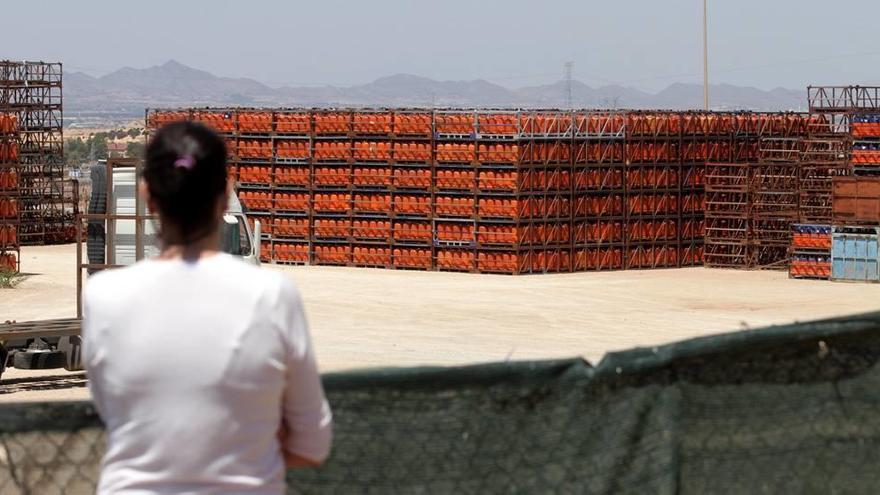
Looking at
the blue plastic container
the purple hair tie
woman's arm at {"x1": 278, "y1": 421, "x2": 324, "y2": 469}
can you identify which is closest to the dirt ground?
the blue plastic container

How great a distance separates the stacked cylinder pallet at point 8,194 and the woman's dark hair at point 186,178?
A: 38180mm

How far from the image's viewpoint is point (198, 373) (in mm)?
4164

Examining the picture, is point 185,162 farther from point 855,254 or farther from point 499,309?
point 855,254

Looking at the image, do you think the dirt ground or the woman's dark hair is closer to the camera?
the woman's dark hair

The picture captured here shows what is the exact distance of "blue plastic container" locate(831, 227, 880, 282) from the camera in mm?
A: 39297

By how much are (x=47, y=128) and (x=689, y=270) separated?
23.2 meters

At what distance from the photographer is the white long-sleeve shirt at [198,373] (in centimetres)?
416

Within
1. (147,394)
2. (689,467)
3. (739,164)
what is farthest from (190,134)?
(739,164)

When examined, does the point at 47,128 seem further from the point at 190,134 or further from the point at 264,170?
the point at 190,134

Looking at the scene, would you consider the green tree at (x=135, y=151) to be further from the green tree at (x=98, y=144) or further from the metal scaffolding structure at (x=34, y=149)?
the green tree at (x=98, y=144)

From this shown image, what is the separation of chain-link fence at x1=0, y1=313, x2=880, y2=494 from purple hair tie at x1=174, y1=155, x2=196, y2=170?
51.8 inches

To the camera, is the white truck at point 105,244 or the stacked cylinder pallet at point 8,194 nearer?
the white truck at point 105,244

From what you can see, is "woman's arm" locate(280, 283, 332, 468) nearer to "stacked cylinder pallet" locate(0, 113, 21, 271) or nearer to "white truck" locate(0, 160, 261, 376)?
"white truck" locate(0, 160, 261, 376)

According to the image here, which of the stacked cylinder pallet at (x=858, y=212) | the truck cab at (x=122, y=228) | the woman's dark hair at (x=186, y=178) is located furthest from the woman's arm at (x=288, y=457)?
the stacked cylinder pallet at (x=858, y=212)
